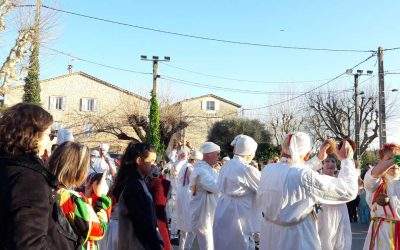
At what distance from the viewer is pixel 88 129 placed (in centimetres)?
4081

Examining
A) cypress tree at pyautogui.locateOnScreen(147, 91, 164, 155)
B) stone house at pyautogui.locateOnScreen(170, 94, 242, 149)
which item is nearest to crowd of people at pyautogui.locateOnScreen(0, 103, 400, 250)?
cypress tree at pyautogui.locateOnScreen(147, 91, 164, 155)

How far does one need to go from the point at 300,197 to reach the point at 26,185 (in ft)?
9.75

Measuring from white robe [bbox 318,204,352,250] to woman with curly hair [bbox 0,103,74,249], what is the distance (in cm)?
452

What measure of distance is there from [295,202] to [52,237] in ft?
8.80

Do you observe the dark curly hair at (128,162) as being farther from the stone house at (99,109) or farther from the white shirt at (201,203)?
the stone house at (99,109)

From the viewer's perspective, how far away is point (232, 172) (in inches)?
263

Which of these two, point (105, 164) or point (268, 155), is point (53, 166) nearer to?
point (105, 164)

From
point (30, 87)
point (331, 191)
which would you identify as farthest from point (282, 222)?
point (30, 87)

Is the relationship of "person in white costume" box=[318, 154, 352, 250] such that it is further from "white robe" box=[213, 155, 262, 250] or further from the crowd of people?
"white robe" box=[213, 155, 262, 250]

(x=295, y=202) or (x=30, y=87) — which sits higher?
(x=30, y=87)

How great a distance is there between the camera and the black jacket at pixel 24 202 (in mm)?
2246

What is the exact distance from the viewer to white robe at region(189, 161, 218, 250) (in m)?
8.16

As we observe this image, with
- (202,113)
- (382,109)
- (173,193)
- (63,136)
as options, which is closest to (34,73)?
(173,193)

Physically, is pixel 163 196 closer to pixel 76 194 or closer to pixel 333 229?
pixel 333 229
